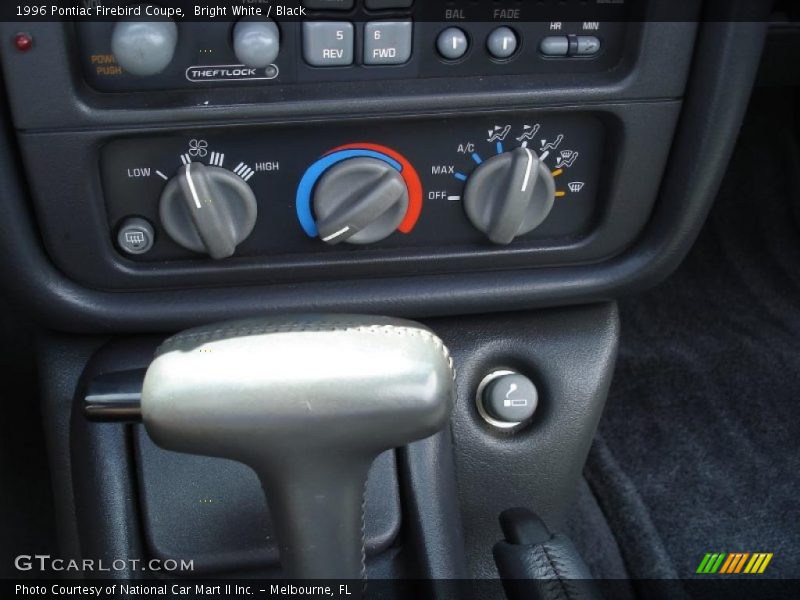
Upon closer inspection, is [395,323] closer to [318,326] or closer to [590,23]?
[318,326]

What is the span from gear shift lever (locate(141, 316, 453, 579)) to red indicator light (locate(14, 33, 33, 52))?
0.93 feet

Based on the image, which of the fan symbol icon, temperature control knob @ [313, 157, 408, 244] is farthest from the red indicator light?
temperature control knob @ [313, 157, 408, 244]

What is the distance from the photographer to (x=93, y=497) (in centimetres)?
83

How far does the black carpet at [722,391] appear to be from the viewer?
3.82 ft

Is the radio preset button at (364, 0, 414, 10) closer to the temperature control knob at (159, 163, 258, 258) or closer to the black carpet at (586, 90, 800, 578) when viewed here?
the temperature control knob at (159, 163, 258, 258)

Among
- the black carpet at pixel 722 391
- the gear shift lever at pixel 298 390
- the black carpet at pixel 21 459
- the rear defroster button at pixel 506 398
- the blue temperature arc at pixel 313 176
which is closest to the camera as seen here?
the gear shift lever at pixel 298 390

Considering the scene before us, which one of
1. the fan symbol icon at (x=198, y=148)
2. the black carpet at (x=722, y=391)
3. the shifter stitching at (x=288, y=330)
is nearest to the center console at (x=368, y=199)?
the fan symbol icon at (x=198, y=148)

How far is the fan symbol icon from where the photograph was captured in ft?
2.44

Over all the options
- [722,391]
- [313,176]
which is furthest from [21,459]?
[722,391]

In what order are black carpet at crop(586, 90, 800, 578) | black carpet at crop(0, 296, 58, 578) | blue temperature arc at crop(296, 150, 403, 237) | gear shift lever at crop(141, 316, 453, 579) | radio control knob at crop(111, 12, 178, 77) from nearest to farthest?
gear shift lever at crop(141, 316, 453, 579) < radio control knob at crop(111, 12, 178, 77) < blue temperature arc at crop(296, 150, 403, 237) < black carpet at crop(0, 296, 58, 578) < black carpet at crop(586, 90, 800, 578)

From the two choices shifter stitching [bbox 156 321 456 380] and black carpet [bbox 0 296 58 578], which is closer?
shifter stitching [bbox 156 321 456 380]

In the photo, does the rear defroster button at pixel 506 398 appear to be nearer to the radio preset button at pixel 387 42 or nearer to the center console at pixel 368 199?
the center console at pixel 368 199

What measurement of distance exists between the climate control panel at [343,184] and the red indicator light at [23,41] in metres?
0.10
